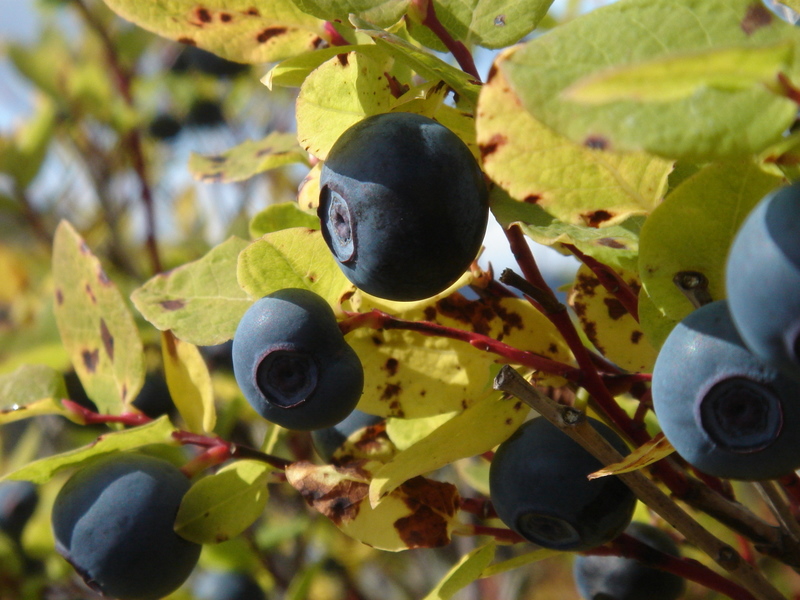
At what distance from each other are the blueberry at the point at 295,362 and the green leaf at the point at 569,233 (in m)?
0.18

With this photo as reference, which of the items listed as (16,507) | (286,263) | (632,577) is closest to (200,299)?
Answer: (286,263)

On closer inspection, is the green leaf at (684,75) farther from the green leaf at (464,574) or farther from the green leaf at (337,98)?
the green leaf at (464,574)

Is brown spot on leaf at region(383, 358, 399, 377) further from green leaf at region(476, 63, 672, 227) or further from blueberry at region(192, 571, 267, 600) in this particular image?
blueberry at region(192, 571, 267, 600)

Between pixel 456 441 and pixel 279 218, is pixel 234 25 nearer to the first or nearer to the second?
pixel 279 218

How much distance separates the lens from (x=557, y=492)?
27.5 inches

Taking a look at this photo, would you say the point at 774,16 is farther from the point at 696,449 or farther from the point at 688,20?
the point at 696,449

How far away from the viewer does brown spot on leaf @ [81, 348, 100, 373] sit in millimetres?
935

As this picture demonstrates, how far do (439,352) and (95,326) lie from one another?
16.4 inches

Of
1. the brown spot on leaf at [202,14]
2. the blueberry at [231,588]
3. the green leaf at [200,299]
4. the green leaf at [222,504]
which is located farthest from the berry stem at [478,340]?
the blueberry at [231,588]

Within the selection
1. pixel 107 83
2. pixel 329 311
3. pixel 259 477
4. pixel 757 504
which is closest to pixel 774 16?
pixel 329 311

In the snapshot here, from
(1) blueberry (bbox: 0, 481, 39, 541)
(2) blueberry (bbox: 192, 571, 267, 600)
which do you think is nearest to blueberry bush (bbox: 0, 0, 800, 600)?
(2) blueberry (bbox: 192, 571, 267, 600)

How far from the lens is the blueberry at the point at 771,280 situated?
367 mm

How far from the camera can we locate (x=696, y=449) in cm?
50

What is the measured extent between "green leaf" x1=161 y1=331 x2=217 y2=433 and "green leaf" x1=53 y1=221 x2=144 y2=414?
4 cm
